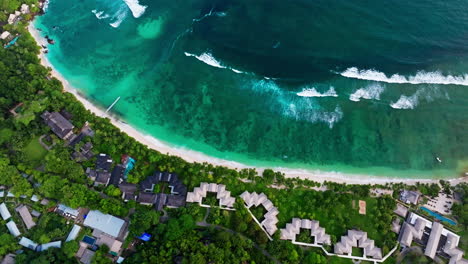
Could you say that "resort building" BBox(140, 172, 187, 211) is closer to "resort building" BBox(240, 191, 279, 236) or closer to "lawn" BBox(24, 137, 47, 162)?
"resort building" BBox(240, 191, 279, 236)

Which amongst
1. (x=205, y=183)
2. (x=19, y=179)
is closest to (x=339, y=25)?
(x=205, y=183)

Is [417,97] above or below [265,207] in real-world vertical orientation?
above

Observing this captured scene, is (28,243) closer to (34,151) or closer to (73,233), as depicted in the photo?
(73,233)

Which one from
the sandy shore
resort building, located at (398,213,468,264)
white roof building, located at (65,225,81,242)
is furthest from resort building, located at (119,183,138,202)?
resort building, located at (398,213,468,264)

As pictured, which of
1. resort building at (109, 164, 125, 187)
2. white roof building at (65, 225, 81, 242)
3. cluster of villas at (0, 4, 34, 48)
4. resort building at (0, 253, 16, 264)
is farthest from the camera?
cluster of villas at (0, 4, 34, 48)

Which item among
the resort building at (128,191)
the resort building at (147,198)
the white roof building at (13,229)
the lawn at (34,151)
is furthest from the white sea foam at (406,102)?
the white roof building at (13,229)

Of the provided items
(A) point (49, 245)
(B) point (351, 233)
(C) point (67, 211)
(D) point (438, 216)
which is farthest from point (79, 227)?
(D) point (438, 216)
